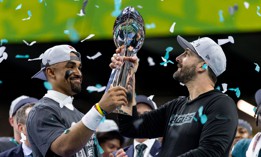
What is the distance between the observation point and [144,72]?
9.54 meters

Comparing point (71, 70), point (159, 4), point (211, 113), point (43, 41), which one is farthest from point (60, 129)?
point (43, 41)

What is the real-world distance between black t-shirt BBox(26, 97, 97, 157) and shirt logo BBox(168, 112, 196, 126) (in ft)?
2.15

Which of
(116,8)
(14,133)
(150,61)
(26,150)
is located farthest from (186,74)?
(150,61)

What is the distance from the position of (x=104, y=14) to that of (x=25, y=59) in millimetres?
2773

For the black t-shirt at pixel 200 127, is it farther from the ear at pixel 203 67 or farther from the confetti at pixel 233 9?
the confetti at pixel 233 9

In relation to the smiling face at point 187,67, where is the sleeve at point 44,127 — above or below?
below

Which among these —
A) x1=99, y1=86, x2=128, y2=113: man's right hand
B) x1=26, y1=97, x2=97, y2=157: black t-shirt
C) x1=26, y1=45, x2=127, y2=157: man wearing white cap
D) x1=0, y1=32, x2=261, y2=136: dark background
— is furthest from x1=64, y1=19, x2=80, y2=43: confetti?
x1=99, y1=86, x2=128, y2=113: man's right hand

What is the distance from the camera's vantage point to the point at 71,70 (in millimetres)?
4926

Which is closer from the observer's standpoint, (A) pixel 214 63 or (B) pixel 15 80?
(A) pixel 214 63

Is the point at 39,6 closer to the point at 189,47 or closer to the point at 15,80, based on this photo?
the point at 15,80

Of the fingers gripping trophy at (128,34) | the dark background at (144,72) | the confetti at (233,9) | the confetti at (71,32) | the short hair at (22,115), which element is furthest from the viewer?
the dark background at (144,72)

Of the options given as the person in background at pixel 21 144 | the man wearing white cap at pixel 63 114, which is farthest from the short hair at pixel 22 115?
the man wearing white cap at pixel 63 114

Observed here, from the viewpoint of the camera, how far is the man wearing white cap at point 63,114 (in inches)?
167

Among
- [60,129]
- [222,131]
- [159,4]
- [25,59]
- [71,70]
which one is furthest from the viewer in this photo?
[25,59]
